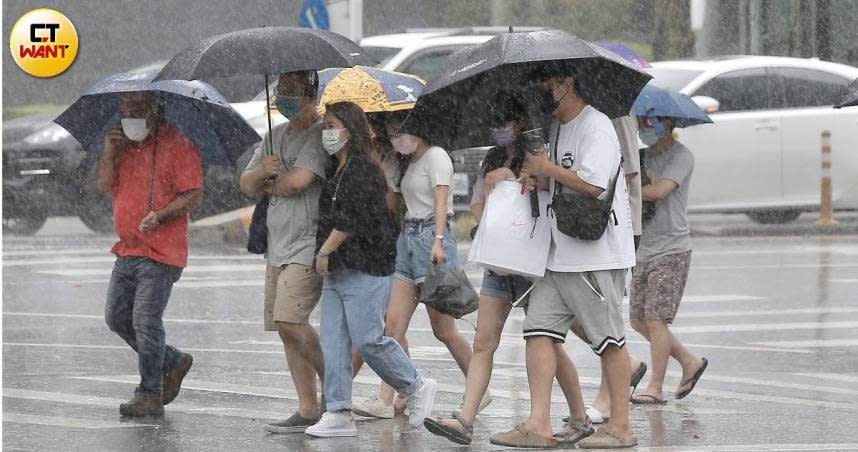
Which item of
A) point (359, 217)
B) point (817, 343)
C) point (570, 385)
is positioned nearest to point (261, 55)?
point (359, 217)

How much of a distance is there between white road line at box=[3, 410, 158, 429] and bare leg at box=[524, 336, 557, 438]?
1.83 meters

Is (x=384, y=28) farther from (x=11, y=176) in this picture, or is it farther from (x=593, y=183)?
(x=593, y=183)

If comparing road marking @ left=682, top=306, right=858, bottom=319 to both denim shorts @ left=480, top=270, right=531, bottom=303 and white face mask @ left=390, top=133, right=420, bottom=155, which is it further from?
denim shorts @ left=480, top=270, right=531, bottom=303

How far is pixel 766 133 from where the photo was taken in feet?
61.2

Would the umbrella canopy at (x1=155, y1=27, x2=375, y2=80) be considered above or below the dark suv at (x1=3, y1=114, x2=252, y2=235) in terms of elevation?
above

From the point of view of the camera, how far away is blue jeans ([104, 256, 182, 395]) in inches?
328

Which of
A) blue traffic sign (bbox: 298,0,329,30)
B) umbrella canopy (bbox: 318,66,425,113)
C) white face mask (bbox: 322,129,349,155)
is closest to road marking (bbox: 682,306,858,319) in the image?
umbrella canopy (bbox: 318,66,425,113)

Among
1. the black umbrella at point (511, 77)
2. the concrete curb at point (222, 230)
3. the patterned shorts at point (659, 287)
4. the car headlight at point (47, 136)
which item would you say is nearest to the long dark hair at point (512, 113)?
the black umbrella at point (511, 77)

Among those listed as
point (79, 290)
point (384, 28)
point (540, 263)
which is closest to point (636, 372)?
point (540, 263)

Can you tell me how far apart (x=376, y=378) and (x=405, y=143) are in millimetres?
2128

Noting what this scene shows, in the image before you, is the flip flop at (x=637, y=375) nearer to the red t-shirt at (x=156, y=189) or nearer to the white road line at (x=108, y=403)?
the white road line at (x=108, y=403)

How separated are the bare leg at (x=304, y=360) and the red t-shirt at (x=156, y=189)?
791 millimetres

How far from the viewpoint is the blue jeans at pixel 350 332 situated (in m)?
7.68

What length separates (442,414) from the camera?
8656 mm
